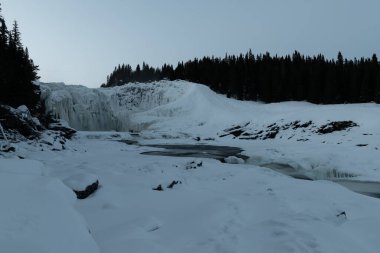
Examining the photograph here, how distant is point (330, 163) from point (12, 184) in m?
19.5

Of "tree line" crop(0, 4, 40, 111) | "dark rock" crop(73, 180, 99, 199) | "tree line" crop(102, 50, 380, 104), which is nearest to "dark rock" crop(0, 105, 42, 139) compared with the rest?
"tree line" crop(0, 4, 40, 111)

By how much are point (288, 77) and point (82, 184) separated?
7006cm

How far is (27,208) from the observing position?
16.2 ft

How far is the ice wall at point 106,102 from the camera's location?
6034 cm

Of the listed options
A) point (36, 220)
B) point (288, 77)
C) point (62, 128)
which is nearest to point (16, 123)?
point (62, 128)

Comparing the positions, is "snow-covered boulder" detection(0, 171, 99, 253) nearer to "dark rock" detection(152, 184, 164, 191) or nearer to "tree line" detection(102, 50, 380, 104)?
"dark rock" detection(152, 184, 164, 191)

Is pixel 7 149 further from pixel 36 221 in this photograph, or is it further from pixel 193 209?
pixel 36 221

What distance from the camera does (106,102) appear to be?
71.6 metres

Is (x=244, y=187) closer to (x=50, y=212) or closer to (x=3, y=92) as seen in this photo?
(x=50, y=212)

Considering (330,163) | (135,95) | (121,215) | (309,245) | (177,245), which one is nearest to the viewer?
(309,245)

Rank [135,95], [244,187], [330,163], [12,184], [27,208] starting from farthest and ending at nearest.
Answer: [135,95] → [330,163] → [244,187] → [12,184] → [27,208]

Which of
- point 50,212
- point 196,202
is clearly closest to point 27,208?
point 50,212

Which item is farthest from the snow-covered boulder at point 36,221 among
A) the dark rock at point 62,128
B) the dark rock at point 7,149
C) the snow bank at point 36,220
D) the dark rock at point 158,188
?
the dark rock at point 62,128

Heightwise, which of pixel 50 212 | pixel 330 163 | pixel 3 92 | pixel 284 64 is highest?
pixel 284 64
